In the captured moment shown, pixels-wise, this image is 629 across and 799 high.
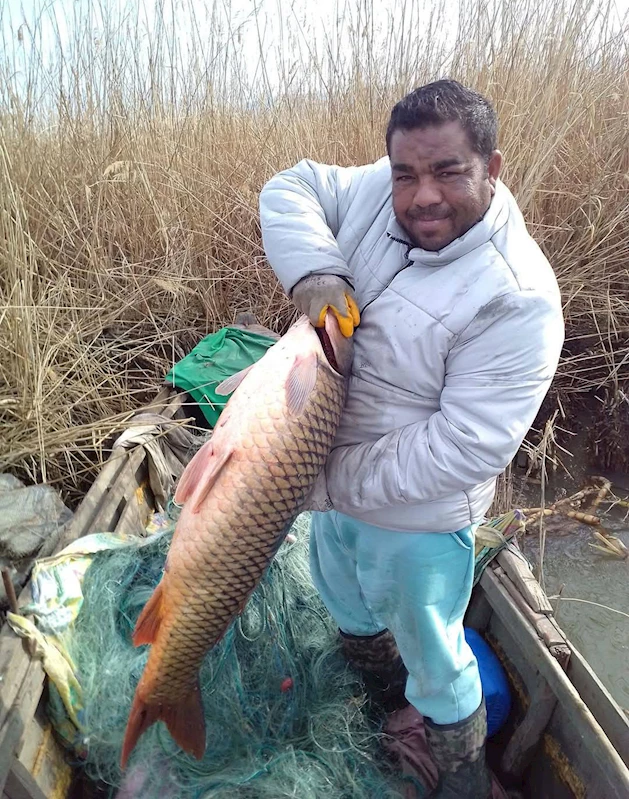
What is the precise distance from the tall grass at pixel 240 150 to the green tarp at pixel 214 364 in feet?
0.93

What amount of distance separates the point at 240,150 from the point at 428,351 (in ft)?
11.6

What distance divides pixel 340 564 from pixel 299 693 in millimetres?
535

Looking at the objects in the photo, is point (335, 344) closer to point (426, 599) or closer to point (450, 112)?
point (450, 112)

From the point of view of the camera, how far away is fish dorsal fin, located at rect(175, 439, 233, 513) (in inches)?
53.5

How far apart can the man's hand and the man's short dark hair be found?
1.23 feet

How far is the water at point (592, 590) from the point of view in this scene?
267cm

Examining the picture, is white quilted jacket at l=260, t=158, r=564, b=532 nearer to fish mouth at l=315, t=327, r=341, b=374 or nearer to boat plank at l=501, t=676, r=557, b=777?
fish mouth at l=315, t=327, r=341, b=374

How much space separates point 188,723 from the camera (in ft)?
5.12

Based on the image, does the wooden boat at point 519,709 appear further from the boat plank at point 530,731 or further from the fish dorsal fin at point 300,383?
the fish dorsal fin at point 300,383

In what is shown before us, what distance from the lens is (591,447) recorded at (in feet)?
12.7

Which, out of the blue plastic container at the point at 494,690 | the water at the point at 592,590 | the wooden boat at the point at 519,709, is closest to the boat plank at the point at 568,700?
the wooden boat at the point at 519,709

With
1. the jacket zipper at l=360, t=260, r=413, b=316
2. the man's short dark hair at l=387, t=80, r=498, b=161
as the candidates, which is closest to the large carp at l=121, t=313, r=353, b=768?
the jacket zipper at l=360, t=260, r=413, b=316

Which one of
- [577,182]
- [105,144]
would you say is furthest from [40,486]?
[577,182]

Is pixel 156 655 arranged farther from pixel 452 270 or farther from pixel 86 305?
pixel 86 305
